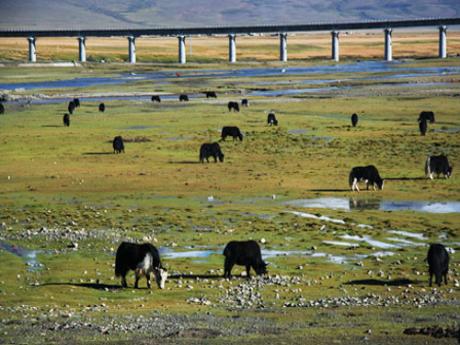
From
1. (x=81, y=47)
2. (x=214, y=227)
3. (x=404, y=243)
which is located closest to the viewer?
(x=404, y=243)

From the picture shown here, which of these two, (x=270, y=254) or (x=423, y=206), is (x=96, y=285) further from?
(x=423, y=206)

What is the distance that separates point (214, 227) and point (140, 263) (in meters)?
7.69

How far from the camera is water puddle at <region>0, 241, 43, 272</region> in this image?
2405 centimetres

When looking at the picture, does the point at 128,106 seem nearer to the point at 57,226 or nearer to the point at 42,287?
the point at 57,226

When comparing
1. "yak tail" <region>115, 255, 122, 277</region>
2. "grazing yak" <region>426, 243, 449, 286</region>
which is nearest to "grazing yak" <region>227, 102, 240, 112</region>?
"yak tail" <region>115, 255, 122, 277</region>

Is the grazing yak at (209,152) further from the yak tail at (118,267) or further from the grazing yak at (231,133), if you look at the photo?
the yak tail at (118,267)

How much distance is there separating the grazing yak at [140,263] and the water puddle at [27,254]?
102 inches

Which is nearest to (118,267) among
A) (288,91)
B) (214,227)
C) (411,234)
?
(214,227)

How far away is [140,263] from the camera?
71.1 feet

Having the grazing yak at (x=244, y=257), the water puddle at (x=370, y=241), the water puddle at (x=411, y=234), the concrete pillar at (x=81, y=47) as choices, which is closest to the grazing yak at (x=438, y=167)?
the water puddle at (x=411, y=234)

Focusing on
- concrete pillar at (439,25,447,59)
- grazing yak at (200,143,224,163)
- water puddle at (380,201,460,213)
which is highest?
concrete pillar at (439,25,447,59)

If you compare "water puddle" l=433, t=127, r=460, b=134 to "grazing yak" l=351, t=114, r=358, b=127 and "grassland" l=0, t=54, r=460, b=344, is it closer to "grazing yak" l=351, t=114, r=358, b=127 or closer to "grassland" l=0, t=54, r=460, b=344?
"grassland" l=0, t=54, r=460, b=344

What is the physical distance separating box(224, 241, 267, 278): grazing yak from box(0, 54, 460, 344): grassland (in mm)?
332

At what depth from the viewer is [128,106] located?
81.8 m
